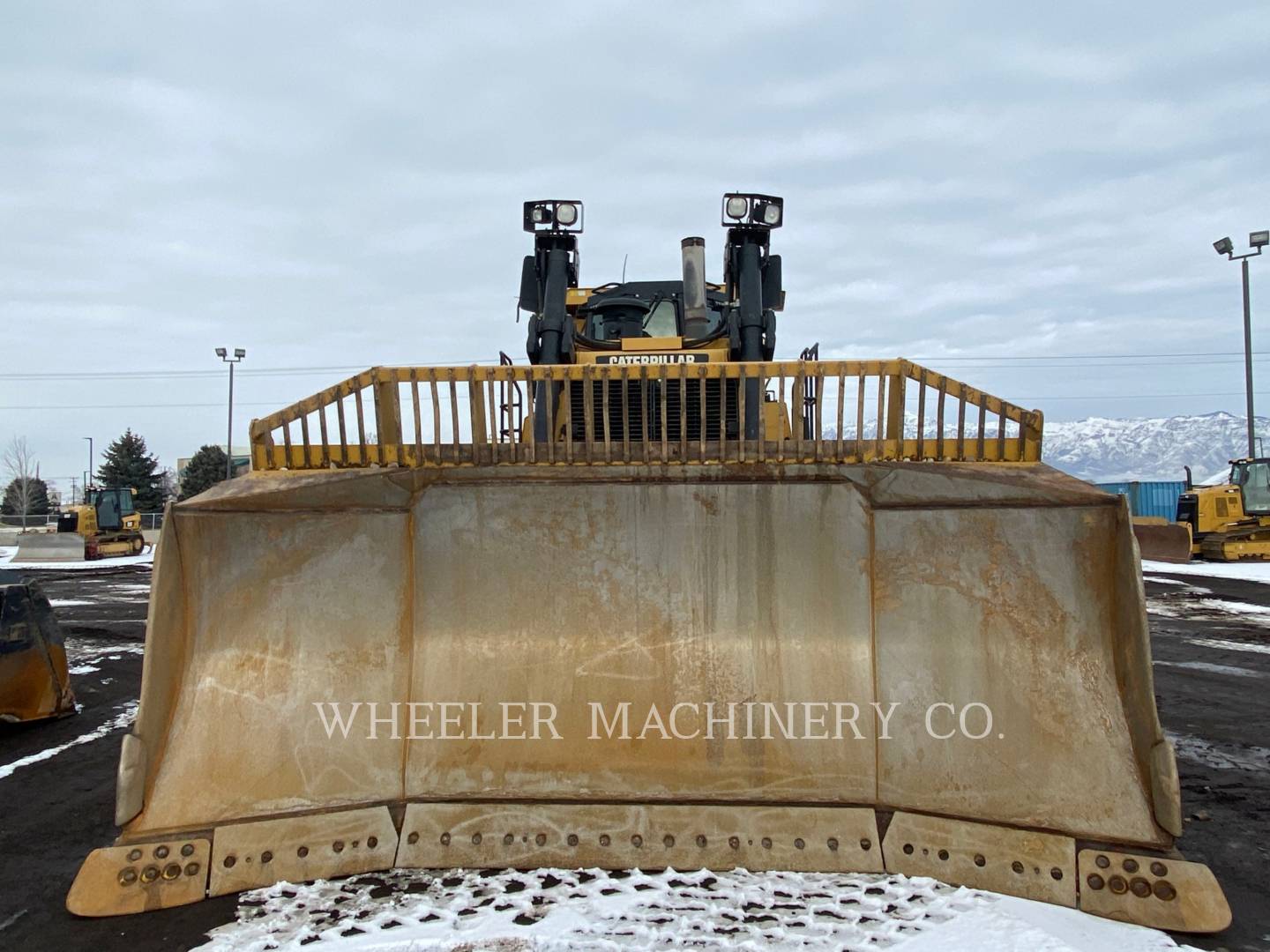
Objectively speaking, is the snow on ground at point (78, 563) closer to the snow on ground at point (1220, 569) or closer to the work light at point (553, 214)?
the work light at point (553, 214)

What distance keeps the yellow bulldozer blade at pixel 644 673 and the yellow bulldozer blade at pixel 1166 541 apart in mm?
20674

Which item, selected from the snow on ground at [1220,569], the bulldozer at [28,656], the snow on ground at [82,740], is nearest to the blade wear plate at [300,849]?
the snow on ground at [82,740]

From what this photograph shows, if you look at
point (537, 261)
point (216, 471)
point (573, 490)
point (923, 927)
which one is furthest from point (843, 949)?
point (216, 471)

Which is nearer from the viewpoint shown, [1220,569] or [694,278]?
[694,278]

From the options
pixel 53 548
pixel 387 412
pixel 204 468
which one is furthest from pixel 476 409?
pixel 204 468

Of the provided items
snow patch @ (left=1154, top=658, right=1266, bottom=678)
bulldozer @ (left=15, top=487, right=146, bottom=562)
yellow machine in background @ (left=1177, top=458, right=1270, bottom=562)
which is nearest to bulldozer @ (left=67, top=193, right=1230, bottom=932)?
snow patch @ (left=1154, top=658, right=1266, bottom=678)

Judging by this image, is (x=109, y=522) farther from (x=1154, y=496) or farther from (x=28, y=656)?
(x=1154, y=496)

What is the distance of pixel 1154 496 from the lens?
120ft

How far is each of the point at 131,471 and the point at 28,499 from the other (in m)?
10.2

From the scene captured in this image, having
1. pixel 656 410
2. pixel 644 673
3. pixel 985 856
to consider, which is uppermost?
pixel 656 410

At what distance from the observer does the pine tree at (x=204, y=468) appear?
158 ft

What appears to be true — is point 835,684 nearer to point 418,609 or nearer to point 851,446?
point 851,446

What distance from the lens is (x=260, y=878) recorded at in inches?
117

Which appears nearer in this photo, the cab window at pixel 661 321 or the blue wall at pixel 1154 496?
the cab window at pixel 661 321
